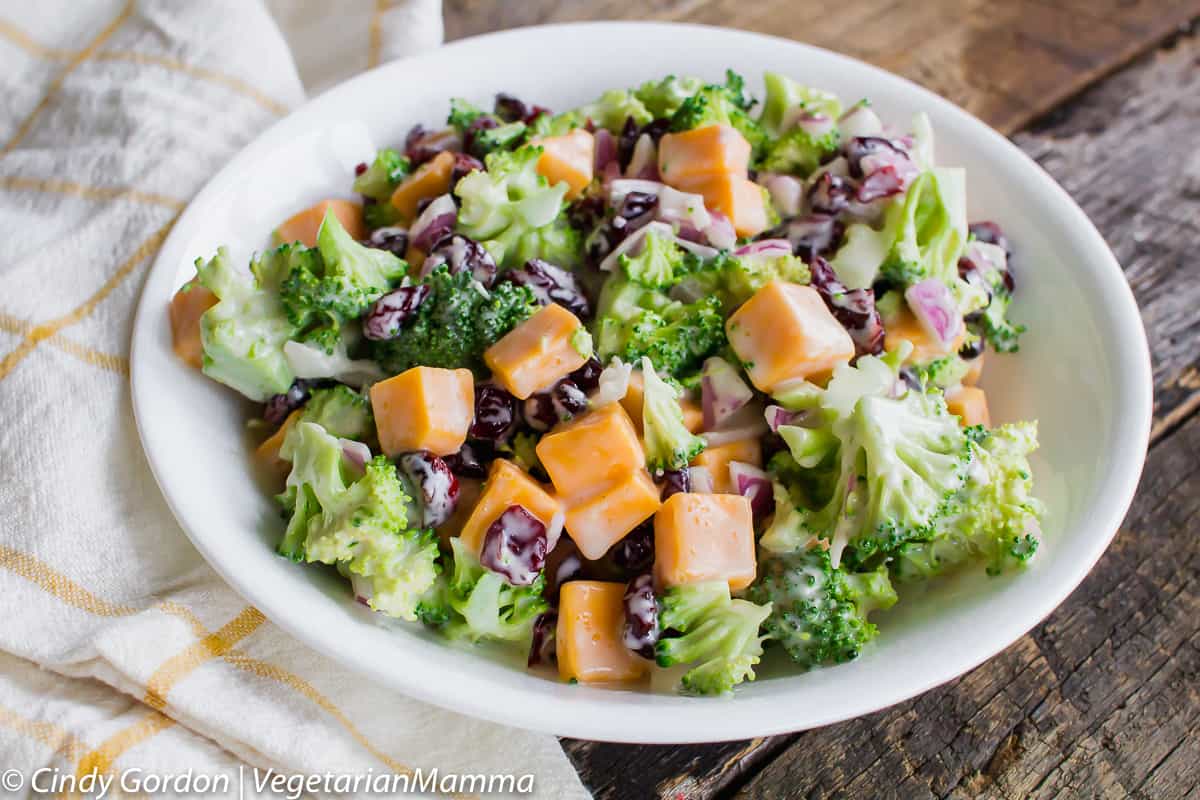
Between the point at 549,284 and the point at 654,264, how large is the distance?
26cm

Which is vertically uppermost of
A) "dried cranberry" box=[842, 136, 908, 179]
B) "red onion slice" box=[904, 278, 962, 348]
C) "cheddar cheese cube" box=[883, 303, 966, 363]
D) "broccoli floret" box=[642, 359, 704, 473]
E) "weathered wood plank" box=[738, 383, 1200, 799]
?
"dried cranberry" box=[842, 136, 908, 179]

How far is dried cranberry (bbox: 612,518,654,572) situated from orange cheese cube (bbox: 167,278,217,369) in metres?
1.07

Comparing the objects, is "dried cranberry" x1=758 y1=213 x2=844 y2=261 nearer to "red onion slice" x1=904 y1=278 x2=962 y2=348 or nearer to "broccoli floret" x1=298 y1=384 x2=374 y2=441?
"red onion slice" x1=904 y1=278 x2=962 y2=348

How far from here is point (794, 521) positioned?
224 centimetres

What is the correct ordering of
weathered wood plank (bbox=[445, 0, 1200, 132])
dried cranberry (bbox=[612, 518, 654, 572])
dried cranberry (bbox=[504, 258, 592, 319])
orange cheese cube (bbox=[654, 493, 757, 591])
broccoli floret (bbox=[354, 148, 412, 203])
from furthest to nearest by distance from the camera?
weathered wood plank (bbox=[445, 0, 1200, 132]) < broccoli floret (bbox=[354, 148, 412, 203]) < dried cranberry (bbox=[504, 258, 592, 319]) < dried cranberry (bbox=[612, 518, 654, 572]) < orange cheese cube (bbox=[654, 493, 757, 591])

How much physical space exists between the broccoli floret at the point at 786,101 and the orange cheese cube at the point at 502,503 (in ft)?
4.47

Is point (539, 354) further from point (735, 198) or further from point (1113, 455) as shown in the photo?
point (1113, 455)

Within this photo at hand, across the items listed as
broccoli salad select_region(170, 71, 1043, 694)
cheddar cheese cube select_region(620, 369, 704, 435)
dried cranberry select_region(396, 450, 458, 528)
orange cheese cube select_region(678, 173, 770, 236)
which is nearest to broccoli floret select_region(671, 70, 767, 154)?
broccoli salad select_region(170, 71, 1043, 694)

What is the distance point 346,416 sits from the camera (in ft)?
7.82

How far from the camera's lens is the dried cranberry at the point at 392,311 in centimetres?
238

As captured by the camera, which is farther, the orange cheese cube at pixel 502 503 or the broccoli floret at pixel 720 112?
the broccoli floret at pixel 720 112

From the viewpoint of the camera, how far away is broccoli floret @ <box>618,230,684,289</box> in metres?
2.44

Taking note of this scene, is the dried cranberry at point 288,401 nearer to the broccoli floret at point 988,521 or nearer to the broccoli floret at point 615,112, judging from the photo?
the broccoli floret at point 615,112

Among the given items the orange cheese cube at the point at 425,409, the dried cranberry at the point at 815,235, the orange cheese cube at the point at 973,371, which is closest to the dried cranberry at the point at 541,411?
the orange cheese cube at the point at 425,409
